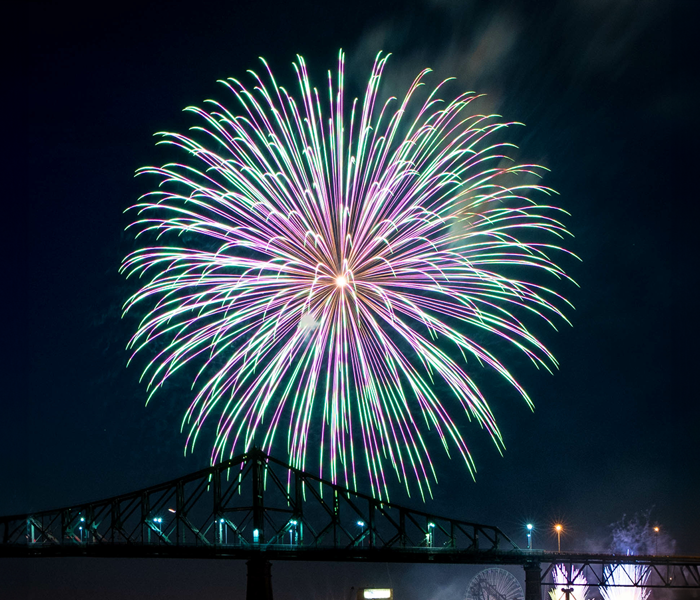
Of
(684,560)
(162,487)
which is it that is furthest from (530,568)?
(162,487)

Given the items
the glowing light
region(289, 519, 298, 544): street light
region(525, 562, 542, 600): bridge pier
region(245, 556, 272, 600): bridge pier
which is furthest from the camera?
region(289, 519, 298, 544): street light

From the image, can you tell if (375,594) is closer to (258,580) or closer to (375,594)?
(375,594)

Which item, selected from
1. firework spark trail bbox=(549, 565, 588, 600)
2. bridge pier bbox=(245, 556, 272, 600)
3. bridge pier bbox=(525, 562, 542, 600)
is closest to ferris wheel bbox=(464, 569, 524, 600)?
firework spark trail bbox=(549, 565, 588, 600)

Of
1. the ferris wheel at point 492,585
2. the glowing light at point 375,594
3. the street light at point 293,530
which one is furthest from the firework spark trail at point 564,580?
the street light at point 293,530

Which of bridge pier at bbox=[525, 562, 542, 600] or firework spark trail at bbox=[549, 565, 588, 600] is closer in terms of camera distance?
bridge pier at bbox=[525, 562, 542, 600]

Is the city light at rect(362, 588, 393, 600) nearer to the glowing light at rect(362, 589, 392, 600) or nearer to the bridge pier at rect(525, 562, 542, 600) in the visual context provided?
the glowing light at rect(362, 589, 392, 600)

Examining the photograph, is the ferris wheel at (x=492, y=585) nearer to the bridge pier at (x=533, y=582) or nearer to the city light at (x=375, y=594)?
the bridge pier at (x=533, y=582)
